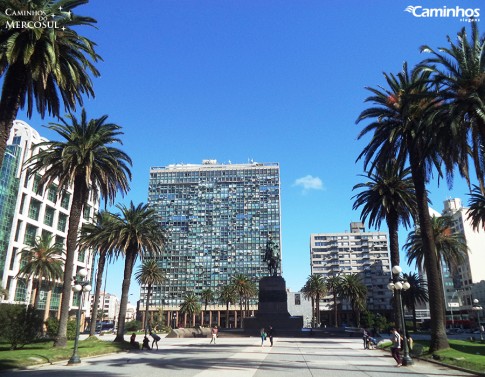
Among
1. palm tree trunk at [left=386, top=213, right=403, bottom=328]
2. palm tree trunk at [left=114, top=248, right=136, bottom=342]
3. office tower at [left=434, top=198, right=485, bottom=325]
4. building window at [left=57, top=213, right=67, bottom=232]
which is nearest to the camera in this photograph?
palm tree trunk at [left=386, top=213, right=403, bottom=328]

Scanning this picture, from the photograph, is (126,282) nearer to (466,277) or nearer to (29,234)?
(29,234)

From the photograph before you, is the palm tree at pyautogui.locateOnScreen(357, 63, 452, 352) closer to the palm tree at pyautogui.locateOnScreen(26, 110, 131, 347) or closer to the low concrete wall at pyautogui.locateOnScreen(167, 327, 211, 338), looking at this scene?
the palm tree at pyautogui.locateOnScreen(26, 110, 131, 347)

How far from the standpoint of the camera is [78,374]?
16984mm

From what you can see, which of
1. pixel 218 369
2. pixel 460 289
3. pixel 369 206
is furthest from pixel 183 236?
pixel 218 369

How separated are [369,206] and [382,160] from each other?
1057 centimetres

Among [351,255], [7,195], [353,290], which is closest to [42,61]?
[7,195]

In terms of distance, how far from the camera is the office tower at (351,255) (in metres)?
166

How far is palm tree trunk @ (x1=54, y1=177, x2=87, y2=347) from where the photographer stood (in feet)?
97.7

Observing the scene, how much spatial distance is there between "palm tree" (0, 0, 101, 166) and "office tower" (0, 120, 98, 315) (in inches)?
1649

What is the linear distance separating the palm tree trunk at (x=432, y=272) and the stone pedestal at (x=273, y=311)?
32.1 metres

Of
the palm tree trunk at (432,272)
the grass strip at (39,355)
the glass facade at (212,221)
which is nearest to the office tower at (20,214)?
the grass strip at (39,355)

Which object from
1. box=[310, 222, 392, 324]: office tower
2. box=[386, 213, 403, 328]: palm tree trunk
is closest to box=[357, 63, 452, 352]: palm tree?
box=[386, 213, 403, 328]: palm tree trunk

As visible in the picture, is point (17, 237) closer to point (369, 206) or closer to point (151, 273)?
point (151, 273)

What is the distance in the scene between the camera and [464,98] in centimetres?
2155
